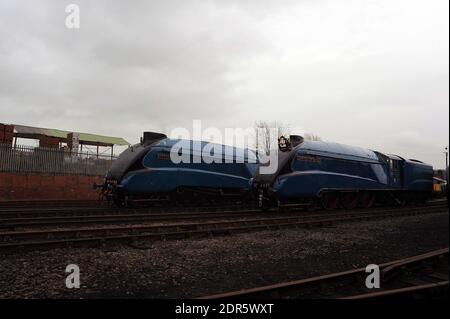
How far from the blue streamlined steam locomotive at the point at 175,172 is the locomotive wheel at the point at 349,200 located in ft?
14.8

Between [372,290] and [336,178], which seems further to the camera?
[336,178]

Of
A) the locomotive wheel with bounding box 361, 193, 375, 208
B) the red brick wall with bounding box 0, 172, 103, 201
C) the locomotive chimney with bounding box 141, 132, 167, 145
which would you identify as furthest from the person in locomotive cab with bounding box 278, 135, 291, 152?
the red brick wall with bounding box 0, 172, 103, 201

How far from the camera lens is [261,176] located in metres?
14.8

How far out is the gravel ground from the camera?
198 inches

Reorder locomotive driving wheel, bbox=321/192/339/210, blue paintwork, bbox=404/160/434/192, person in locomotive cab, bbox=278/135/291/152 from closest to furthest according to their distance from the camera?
person in locomotive cab, bbox=278/135/291/152 → locomotive driving wheel, bbox=321/192/339/210 → blue paintwork, bbox=404/160/434/192

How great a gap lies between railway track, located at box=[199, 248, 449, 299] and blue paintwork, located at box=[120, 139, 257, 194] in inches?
440

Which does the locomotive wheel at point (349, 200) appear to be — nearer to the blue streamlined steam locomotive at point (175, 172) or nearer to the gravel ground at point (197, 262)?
the blue streamlined steam locomotive at point (175, 172)

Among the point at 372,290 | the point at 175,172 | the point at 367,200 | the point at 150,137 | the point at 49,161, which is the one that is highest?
the point at 150,137

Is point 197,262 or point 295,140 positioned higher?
point 295,140

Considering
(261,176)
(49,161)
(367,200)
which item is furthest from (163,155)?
(49,161)

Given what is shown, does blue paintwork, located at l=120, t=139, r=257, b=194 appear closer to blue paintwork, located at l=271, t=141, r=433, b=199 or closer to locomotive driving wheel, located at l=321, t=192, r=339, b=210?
blue paintwork, located at l=271, t=141, r=433, b=199

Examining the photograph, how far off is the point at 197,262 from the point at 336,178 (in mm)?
11092

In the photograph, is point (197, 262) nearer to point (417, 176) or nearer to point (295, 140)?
point (295, 140)
